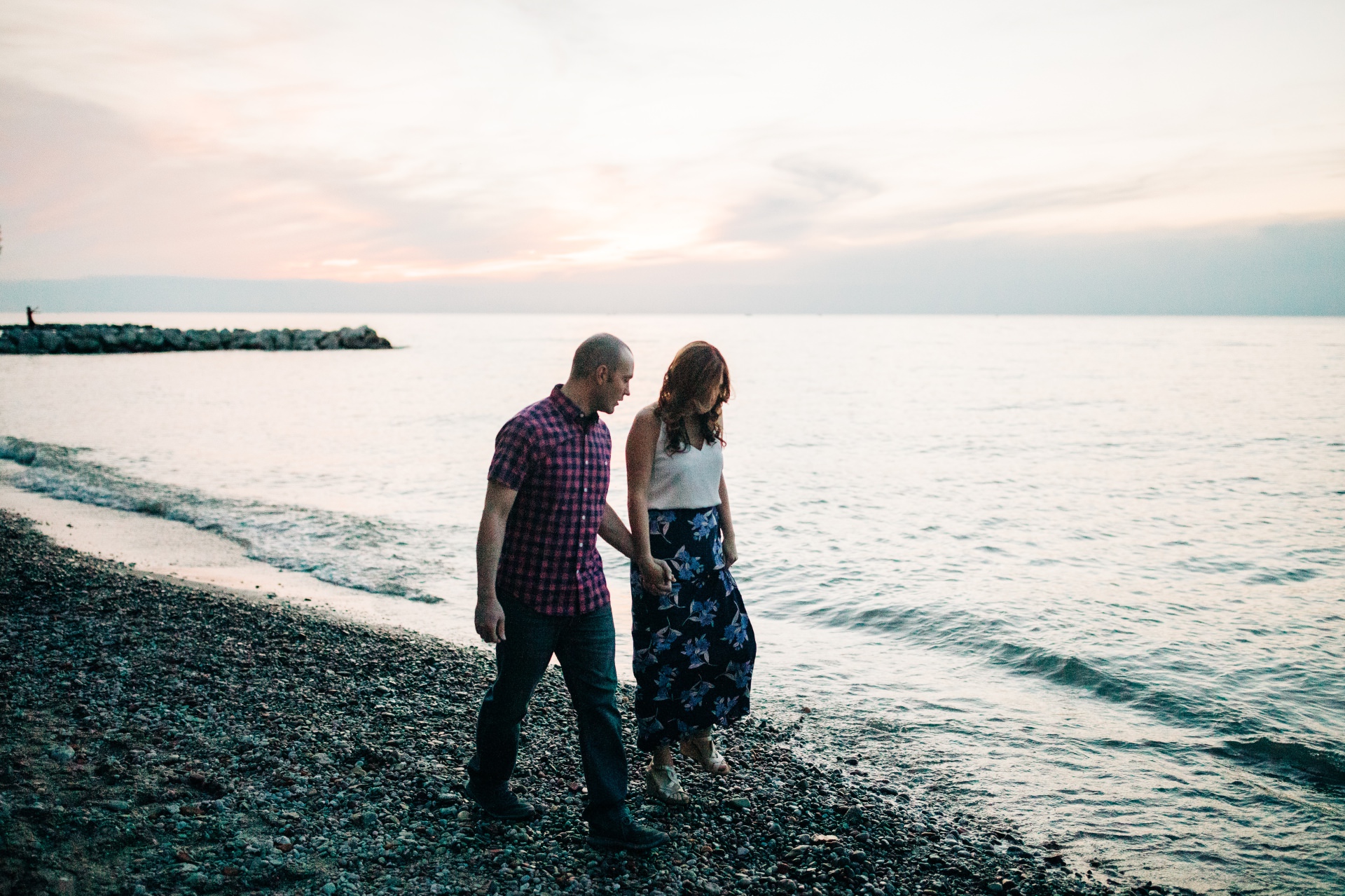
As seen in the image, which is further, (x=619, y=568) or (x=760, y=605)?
(x=619, y=568)

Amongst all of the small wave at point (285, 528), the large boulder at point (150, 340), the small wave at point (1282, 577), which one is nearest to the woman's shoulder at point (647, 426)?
the small wave at point (285, 528)

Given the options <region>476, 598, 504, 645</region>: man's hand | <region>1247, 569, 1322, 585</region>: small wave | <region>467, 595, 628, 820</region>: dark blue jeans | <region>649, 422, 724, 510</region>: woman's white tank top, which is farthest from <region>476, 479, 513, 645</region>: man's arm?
<region>1247, 569, 1322, 585</region>: small wave

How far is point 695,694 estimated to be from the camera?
4.31m

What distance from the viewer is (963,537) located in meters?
12.8

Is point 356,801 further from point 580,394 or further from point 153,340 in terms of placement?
point 153,340

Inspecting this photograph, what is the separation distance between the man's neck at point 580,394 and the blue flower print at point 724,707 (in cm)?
188

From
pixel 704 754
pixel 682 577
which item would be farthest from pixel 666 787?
pixel 682 577

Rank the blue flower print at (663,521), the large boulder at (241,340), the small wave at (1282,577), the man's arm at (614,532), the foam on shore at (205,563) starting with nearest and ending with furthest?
the man's arm at (614,532), the blue flower print at (663,521), the foam on shore at (205,563), the small wave at (1282,577), the large boulder at (241,340)

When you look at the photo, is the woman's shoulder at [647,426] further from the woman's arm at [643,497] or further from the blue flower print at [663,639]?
the blue flower print at [663,639]

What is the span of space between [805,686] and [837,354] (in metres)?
78.8

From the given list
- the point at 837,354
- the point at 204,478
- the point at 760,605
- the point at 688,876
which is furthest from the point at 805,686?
the point at 837,354

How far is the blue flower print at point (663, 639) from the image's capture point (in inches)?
A: 166

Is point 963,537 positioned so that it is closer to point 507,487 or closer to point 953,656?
point 953,656

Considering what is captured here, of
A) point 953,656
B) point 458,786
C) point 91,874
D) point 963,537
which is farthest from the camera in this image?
point 963,537
